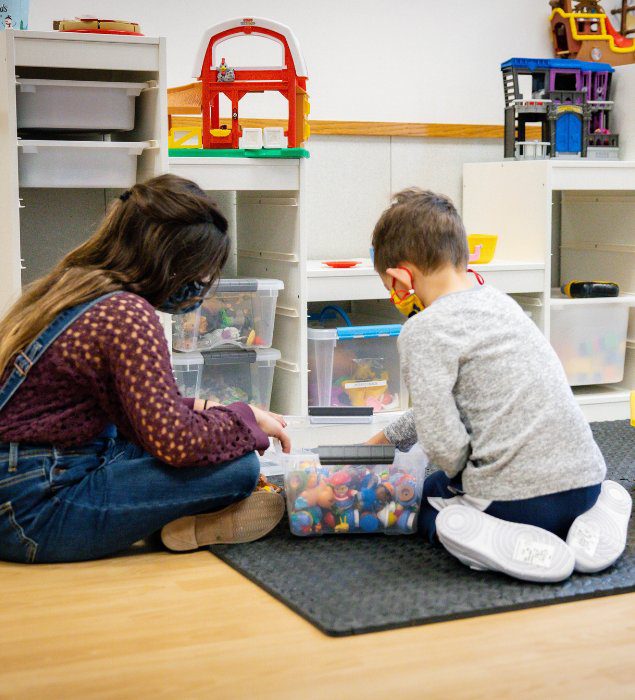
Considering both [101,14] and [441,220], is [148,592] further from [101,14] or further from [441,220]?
[101,14]

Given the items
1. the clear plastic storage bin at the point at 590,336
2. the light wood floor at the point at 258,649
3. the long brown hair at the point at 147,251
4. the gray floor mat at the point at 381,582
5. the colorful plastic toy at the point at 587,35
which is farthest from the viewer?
the colorful plastic toy at the point at 587,35

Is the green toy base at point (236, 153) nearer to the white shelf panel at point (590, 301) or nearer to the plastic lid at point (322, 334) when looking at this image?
the plastic lid at point (322, 334)

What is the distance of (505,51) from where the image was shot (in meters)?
3.21

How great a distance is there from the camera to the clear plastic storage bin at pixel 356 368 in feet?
8.55

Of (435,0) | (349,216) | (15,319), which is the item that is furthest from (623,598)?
(435,0)

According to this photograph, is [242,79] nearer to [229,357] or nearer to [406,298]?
[229,357]

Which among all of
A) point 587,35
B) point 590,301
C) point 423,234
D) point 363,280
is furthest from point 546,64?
point 423,234

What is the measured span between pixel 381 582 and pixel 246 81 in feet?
4.54

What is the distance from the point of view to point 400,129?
3.09 meters

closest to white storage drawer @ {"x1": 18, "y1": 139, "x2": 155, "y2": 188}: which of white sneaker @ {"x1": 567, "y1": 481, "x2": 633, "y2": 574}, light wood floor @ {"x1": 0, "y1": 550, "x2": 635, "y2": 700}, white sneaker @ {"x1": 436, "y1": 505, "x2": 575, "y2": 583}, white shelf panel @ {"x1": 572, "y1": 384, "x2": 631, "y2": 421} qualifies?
light wood floor @ {"x1": 0, "y1": 550, "x2": 635, "y2": 700}

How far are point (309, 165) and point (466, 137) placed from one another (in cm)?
51

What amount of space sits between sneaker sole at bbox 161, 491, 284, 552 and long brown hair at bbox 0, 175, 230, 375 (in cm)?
34

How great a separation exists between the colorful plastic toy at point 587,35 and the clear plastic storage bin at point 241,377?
1404 mm

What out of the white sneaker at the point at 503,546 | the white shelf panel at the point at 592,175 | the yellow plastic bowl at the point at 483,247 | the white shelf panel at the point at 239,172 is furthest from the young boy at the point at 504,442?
the white shelf panel at the point at 592,175
